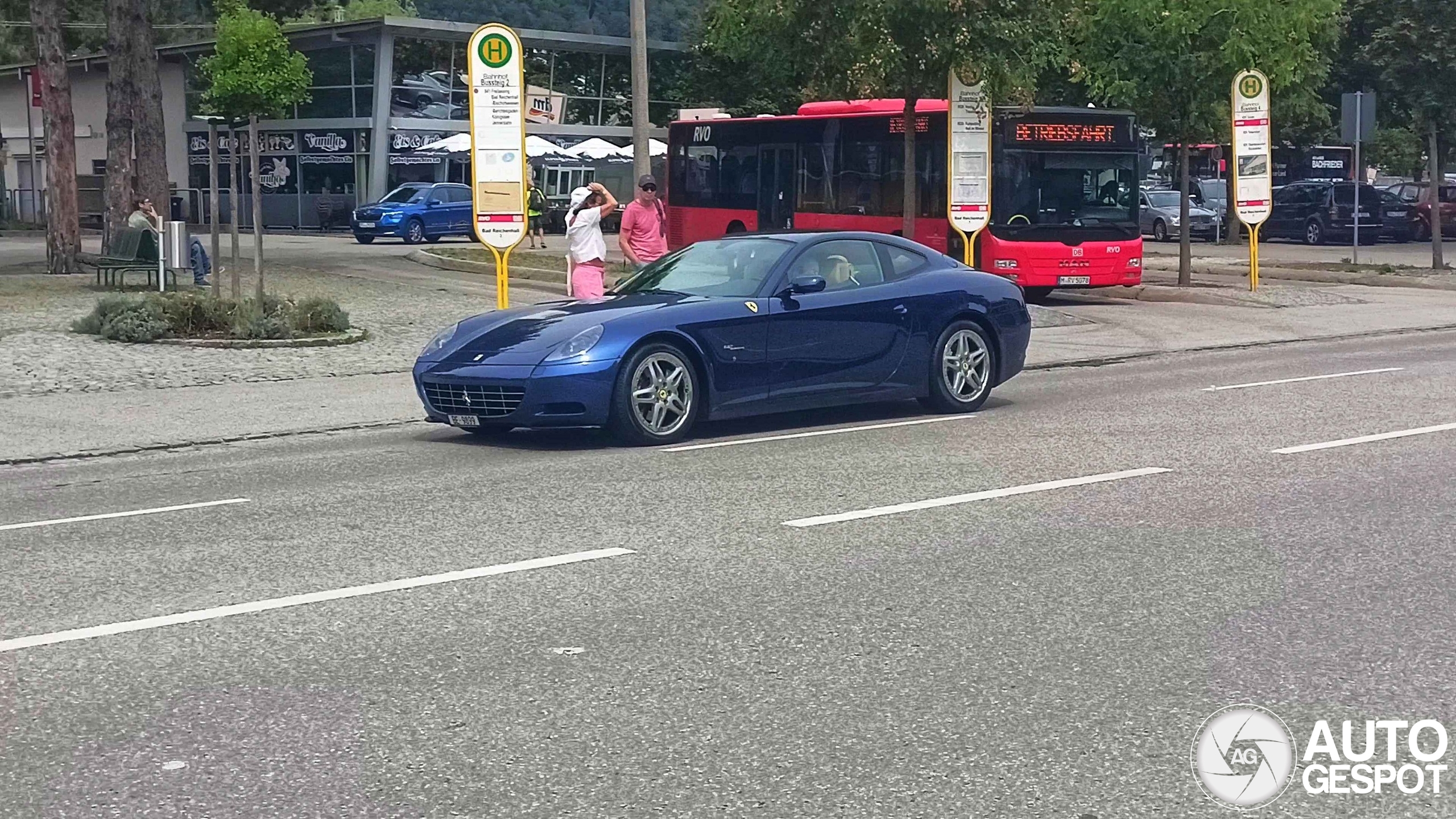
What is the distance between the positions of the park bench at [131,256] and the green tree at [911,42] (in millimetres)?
8349

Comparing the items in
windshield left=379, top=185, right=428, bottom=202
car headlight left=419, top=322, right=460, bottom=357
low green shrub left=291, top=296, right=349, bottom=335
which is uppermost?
windshield left=379, top=185, right=428, bottom=202

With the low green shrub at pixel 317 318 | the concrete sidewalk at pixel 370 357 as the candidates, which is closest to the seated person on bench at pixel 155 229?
the concrete sidewalk at pixel 370 357

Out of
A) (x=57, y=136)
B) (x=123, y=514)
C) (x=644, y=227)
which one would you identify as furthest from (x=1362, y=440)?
(x=57, y=136)

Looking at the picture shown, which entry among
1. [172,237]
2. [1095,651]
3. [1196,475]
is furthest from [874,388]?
[172,237]

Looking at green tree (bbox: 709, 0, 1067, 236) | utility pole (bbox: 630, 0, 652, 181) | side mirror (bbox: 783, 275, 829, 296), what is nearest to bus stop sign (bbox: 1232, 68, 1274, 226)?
green tree (bbox: 709, 0, 1067, 236)

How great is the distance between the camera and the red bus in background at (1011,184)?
2531 cm

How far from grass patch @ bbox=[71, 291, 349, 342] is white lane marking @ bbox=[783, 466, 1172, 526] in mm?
10464

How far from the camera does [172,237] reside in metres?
23.0

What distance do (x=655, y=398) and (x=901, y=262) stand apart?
248 cm

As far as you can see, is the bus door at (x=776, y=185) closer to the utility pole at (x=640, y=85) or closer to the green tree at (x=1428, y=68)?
the utility pole at (x=640, y=85)

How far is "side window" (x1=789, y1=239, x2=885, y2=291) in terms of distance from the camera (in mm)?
12141

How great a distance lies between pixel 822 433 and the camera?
12000 millimetres

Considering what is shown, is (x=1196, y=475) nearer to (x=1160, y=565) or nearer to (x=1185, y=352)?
(x=1160, y=565)

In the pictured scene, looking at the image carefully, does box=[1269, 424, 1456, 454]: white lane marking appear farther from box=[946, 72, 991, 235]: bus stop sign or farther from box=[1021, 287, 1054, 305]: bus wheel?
box=[1021, 287, 1054, 305]: bus wheel
